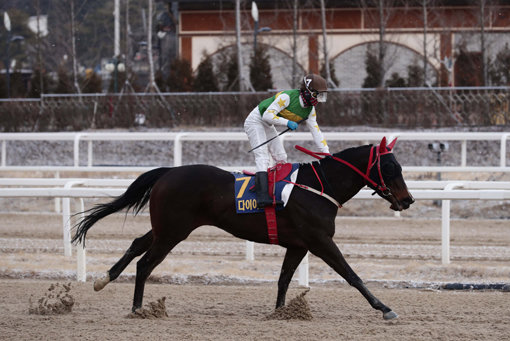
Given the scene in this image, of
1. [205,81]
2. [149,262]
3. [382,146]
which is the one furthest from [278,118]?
[205,81]

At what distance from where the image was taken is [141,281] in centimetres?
541

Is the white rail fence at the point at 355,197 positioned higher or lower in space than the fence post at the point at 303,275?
higher

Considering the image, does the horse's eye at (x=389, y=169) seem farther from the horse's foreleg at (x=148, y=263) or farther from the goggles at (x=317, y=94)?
the horse's foreleg at (x=148, y=263)

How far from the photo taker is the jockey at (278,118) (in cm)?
531

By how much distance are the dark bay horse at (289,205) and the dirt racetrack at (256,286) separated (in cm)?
42

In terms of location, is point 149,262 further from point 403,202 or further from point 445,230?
point 445,230

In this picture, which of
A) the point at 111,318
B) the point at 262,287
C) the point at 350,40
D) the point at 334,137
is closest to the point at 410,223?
the point at 334,137

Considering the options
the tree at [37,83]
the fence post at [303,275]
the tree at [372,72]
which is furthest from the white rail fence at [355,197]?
the tree at [37,83]

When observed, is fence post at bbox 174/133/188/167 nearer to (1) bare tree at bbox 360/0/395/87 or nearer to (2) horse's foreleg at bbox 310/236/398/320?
(2) horse's foreleg at bbox 310/236/398/320

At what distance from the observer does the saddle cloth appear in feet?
17.4

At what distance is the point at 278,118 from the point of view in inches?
211

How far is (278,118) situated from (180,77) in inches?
562

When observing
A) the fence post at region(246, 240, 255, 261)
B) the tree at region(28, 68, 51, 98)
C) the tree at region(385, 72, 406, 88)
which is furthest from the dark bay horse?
the tree at region(28, 68, 51, 98)

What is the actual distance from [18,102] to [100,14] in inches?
848
